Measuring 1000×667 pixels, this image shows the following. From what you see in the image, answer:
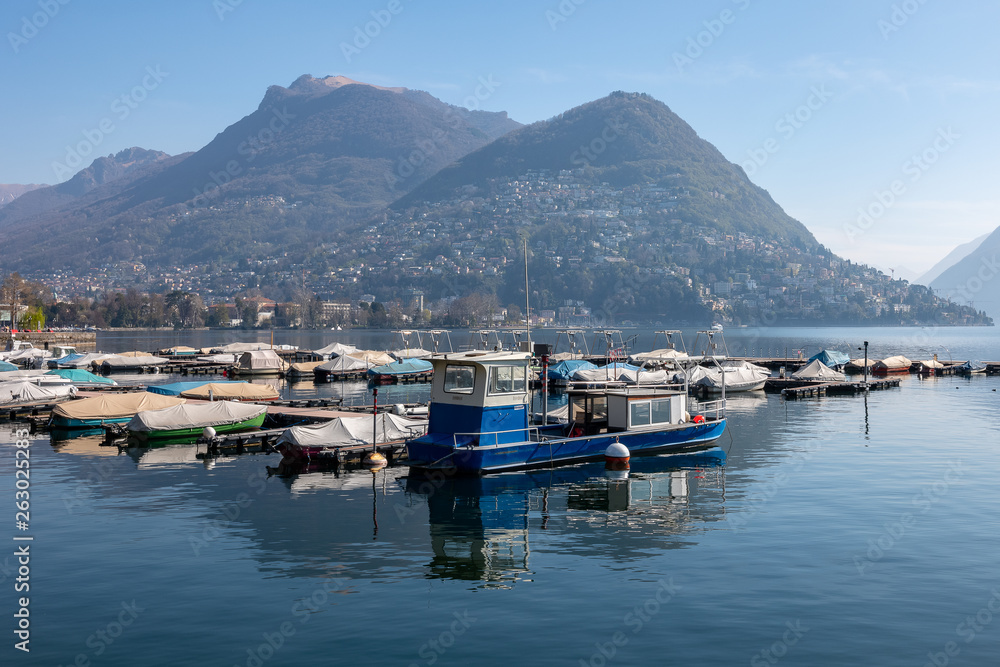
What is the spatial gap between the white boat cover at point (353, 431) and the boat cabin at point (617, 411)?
25.6ft

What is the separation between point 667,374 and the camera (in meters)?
73.5

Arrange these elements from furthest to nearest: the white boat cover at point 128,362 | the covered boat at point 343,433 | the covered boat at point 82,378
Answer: the white boat cover at point 128,362
the covered boat at point 82,378
the covered boat at point 343,433

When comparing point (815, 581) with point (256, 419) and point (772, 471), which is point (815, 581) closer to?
point (772, 471)

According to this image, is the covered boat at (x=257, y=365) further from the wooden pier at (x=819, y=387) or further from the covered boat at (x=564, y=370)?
the wooden pier at (x=819, y=387)

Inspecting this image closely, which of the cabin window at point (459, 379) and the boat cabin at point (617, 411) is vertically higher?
the cabin window at point (459, 379)

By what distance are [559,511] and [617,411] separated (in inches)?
445

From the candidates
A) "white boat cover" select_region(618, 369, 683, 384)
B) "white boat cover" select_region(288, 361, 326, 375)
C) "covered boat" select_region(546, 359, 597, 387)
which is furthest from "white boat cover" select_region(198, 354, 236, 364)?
"white boat cover" select_region(618, 369, 683, 384)

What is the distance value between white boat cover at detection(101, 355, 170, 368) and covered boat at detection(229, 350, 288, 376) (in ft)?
43.5

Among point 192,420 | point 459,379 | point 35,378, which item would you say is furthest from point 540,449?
point 35,378

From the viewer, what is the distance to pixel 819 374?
80750 millimetres

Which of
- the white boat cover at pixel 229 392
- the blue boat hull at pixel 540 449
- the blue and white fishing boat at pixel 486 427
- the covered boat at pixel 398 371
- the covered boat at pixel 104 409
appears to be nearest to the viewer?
the blue boat hull at pixel 540 449

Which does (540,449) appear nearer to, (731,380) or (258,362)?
(731,380)

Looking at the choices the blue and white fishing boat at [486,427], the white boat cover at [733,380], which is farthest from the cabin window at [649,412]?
the white boat cover at [733,380]

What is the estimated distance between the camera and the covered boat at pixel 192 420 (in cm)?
4269
